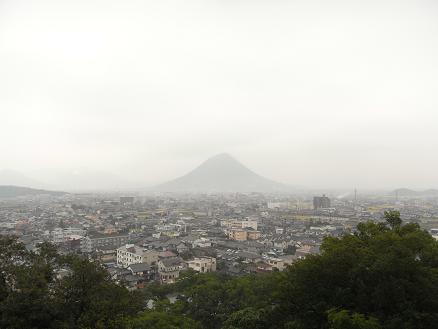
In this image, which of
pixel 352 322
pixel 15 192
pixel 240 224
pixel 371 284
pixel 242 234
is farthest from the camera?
pixel 15 192

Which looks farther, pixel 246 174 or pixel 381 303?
pixel 246 174

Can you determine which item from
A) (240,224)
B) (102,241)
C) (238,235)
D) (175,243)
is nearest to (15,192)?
(240,224)

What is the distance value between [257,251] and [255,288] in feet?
42.9

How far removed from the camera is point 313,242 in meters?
25.5

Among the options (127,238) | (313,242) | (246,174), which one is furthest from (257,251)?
(246,174)

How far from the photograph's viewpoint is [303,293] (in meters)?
7.16

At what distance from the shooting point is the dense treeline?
578 centimetres

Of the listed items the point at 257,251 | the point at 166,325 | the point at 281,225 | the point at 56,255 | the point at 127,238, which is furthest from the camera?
the point at 281,225

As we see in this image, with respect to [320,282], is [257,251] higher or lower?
lower

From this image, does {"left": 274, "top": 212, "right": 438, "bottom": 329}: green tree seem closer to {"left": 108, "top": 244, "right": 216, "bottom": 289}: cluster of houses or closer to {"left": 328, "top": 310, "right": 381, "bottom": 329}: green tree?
{"left": 328, "top": 310, "right": 381, "bottom": 329}: green tree

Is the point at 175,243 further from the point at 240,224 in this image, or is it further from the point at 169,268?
the point at 240,224

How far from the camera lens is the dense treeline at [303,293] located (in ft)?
19.0

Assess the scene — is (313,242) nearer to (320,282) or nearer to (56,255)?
(320,282)

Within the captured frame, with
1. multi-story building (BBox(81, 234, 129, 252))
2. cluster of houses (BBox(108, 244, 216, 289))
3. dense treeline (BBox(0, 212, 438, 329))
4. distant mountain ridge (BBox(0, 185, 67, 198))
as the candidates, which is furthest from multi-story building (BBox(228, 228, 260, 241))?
distant mountain ridge (BBox(0, 185, 67, 198))
